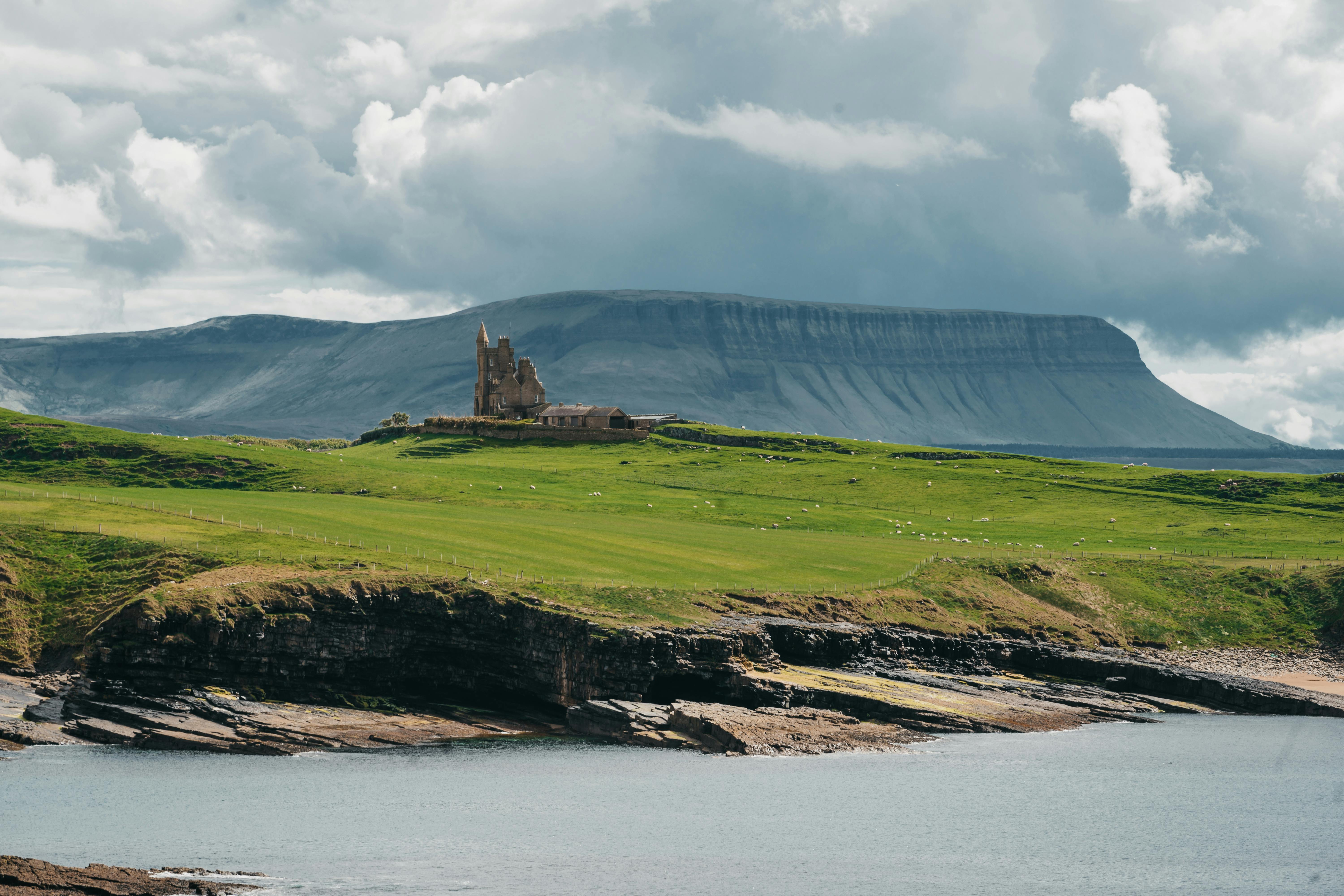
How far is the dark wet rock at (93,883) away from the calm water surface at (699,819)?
102 inches

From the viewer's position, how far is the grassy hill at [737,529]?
82750mm

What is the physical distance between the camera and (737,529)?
383ft

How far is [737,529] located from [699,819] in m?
60.9

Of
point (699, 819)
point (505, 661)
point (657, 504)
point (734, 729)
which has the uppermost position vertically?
point (657, 504)

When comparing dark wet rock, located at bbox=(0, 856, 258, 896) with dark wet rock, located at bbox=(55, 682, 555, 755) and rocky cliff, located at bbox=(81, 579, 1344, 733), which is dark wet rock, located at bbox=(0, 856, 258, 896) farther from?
rocky cliff, located at bbox=(81, 579, 1344, 733)

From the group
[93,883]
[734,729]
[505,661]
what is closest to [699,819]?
[734,729]

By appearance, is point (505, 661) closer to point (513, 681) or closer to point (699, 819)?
point (513, 681)

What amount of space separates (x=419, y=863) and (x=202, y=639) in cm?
2391

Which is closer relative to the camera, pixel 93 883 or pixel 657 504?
pixel 93 883

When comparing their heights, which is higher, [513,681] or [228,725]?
[513,681]

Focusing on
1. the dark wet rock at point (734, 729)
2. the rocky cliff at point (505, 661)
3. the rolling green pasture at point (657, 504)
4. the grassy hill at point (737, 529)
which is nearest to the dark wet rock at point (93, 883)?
the rocky cliff at point (505, 661)

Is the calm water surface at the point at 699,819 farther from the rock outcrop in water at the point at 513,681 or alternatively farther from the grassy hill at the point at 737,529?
the grassy hill at the point at 737,529

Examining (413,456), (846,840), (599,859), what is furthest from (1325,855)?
(413,456)

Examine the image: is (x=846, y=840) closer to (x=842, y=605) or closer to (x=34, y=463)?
(x=842, y=605)
